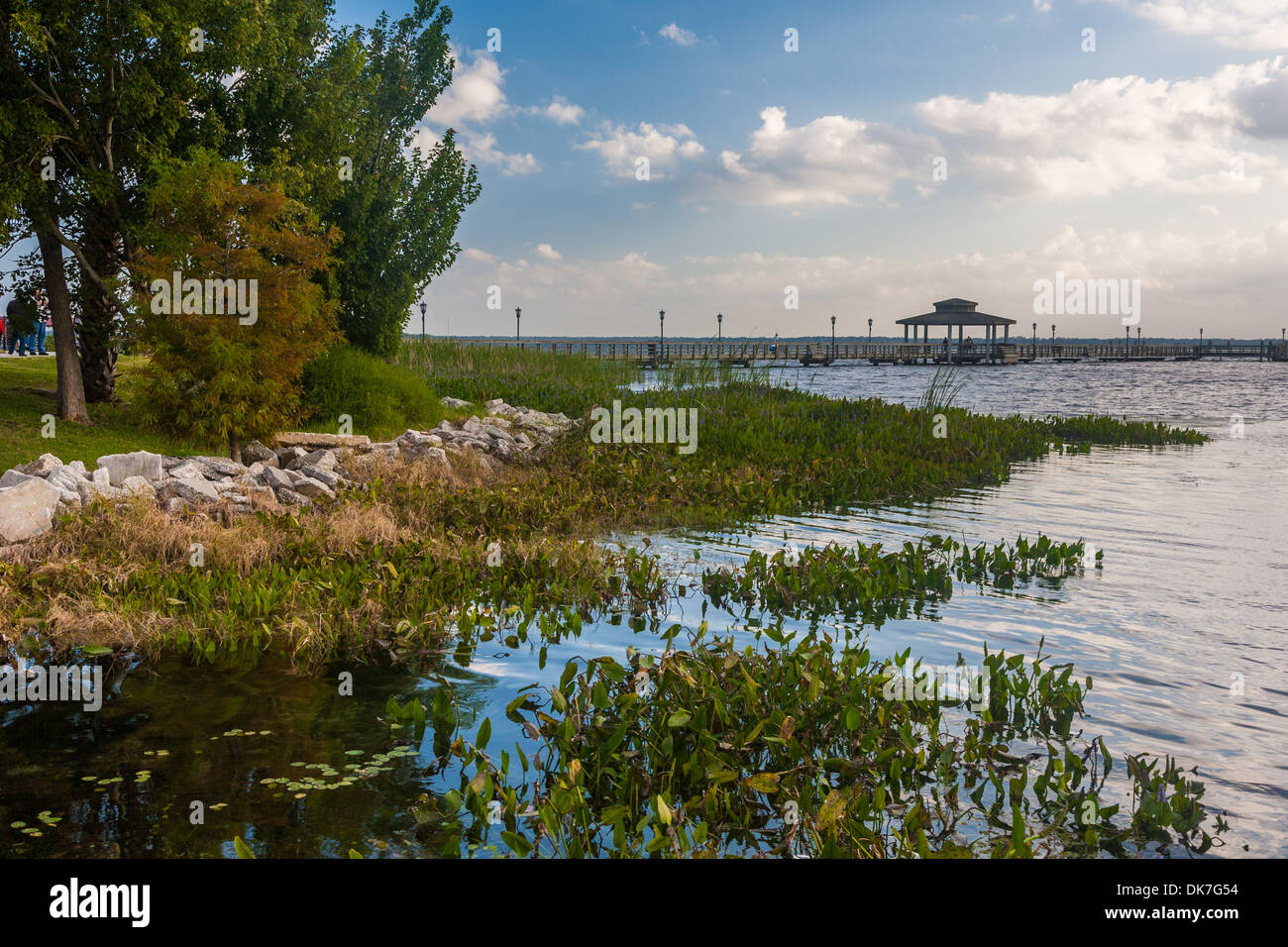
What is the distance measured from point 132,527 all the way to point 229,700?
11.6 ft

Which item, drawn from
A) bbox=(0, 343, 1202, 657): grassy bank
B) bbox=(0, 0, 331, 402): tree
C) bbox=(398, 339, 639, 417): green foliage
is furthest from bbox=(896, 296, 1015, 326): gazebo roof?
bbox=(0, 0, 331, 402): tree

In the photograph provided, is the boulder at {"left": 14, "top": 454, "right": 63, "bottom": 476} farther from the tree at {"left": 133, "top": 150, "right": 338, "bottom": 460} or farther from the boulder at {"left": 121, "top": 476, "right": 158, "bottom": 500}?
the tree at {"left": 133, "top": 150, "right": 338, "bottom": 460}

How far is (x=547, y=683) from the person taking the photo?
621cm

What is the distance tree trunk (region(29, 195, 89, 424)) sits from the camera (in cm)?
1423

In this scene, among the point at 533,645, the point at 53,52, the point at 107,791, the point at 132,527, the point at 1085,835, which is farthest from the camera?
the point at 53,52

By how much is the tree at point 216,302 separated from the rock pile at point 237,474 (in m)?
0.86

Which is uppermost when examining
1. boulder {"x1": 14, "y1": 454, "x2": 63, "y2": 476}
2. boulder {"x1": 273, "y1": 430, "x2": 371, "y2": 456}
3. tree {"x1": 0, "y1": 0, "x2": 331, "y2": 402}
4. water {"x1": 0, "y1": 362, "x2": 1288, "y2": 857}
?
tree {"x1": 0, "y1": 0, "x2": 331, "y2": 402}

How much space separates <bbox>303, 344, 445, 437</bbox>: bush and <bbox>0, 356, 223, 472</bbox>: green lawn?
2.85 m

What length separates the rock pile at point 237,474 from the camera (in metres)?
8.84

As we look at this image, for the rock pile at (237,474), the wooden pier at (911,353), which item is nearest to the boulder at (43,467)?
the rock pile at (237,474)

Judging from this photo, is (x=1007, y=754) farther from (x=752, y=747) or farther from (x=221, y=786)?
(x=221, y=786)

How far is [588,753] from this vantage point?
4.71 metres

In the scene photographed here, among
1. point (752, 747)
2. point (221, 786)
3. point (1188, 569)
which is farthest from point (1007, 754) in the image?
point (1188, 569)

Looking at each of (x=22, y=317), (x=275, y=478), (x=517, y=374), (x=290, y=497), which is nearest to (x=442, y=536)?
(x=290, y=497)
